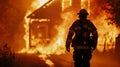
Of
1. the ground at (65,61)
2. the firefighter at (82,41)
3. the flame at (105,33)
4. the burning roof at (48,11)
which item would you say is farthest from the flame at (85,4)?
the firefighter at (82,41)

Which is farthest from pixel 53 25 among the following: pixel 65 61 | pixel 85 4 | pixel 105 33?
pixel 65 61

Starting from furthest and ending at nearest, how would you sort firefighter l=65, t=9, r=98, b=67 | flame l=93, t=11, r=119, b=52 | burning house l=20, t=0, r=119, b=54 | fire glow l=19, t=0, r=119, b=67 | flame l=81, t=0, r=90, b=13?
flame l=81, t=0, r=90, b=13 → burning house l=20, t=0, r=119, b=54 → fire glow l=19, t=0, r=119, b=67 → flame l=93, t=11, r=119, b=52 → firefighter l=65, t=9, r=98, b=67

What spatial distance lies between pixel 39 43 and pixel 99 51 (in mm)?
4247

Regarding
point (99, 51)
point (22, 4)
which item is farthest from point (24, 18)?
point (99, 51)

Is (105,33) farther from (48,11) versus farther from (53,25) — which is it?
(48,11)

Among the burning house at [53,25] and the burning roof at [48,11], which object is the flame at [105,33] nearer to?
the burning house at [53,25]

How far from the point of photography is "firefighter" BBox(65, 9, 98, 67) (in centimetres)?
1019

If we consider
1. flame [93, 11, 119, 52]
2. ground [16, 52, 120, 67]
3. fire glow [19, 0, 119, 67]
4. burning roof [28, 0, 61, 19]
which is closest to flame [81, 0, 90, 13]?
fire glow [19, 0, 119, 67]

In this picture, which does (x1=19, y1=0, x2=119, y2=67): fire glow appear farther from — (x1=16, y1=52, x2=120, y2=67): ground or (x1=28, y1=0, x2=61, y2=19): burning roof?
(x1=16, y1=52, x2=120, y2=67): ground

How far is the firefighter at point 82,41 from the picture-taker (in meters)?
10.2

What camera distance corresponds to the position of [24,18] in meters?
27.6

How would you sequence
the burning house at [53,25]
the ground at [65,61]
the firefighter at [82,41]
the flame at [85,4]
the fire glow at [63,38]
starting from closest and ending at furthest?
the firefighter at [82,41], the ground at [65,61], the fire glow at [63,38], the burning house at [53,25], the flame at [85,4]

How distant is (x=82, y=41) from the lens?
34.0 feet

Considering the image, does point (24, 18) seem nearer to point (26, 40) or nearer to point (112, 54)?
point (26, 40)
